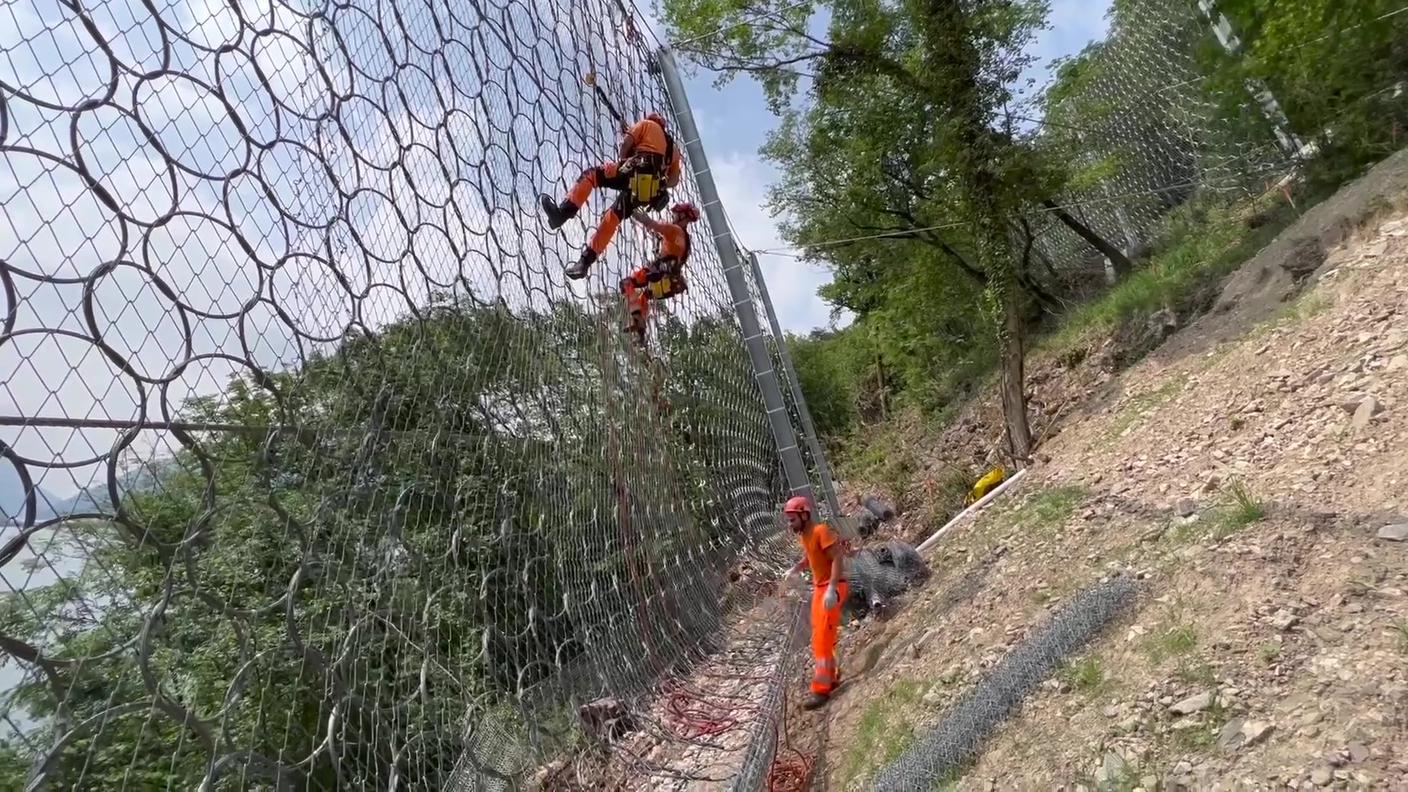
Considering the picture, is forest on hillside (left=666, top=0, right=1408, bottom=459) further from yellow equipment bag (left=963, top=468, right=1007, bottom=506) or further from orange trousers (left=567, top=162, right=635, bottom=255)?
orange trousers (left=567, top=162, right=635, bottom=255)

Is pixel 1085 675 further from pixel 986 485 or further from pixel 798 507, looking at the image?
pixel 986 485

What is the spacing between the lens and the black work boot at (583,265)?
2.90 m

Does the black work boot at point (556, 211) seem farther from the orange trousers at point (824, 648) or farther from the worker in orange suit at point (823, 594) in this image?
the orange trousers at point (824, 648)

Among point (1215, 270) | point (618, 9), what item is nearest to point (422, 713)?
point (618, 9)

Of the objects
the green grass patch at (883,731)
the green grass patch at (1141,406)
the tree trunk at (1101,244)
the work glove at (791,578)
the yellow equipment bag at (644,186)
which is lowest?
the green grass patch at (883,731)

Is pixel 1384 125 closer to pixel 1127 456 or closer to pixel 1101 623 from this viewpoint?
pixel 1127 456

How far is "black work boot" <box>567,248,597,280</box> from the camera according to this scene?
2.90m

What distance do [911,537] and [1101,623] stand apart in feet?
13.3

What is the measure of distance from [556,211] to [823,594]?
2081mm

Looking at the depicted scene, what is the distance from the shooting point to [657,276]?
374 centimetres

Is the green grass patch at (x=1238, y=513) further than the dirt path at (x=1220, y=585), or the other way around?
the green grass patch at (x=1238, y=513)

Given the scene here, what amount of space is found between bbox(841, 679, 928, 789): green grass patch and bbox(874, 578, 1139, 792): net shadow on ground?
158 mm

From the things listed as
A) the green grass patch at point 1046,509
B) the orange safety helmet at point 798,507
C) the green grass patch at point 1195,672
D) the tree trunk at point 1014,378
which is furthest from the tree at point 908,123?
the green grass patch at point 1195,672

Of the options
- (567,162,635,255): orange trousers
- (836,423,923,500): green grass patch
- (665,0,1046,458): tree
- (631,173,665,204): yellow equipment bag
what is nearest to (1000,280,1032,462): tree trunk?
(665,0,1046,458): tree
